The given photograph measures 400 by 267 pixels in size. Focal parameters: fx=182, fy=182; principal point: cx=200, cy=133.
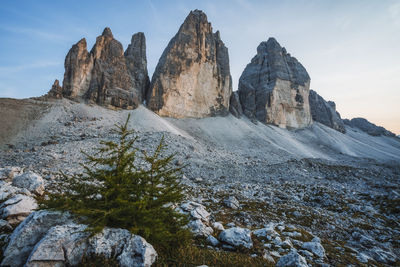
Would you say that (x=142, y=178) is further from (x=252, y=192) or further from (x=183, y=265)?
(x=252, y=192)

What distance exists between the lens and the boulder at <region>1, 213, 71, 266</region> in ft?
10.9

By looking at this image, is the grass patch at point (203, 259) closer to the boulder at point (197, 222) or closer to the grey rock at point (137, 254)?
the grey rock at point (137, 254)

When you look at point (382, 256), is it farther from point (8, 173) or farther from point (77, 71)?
point (77, 71)

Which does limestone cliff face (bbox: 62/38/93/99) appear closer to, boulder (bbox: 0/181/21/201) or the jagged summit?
the jagged summit

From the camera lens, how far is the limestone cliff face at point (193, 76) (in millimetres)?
50981

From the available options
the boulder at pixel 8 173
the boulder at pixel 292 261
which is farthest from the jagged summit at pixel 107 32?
the boulder at pixel 292 261

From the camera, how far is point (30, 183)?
30.3 ft

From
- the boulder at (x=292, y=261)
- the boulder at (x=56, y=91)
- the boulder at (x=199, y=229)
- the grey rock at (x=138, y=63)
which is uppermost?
the grey rock at (x=138, y=63)

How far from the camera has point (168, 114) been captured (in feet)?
165

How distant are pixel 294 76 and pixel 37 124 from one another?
8403 cm

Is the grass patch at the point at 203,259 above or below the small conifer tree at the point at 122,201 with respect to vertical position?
below

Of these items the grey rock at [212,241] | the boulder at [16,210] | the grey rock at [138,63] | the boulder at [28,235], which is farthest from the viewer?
the grey rock at [138,63]

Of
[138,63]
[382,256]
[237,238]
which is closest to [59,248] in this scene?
[237,238]

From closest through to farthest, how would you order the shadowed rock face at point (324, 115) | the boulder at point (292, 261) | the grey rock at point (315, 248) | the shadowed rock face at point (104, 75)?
1. the boulder at point (292, 261)
2. the grey rock at point (315, 248)
3. the shadowed rock face at point (104, 75)
4. the shadowed rock face at point (324, 115)
